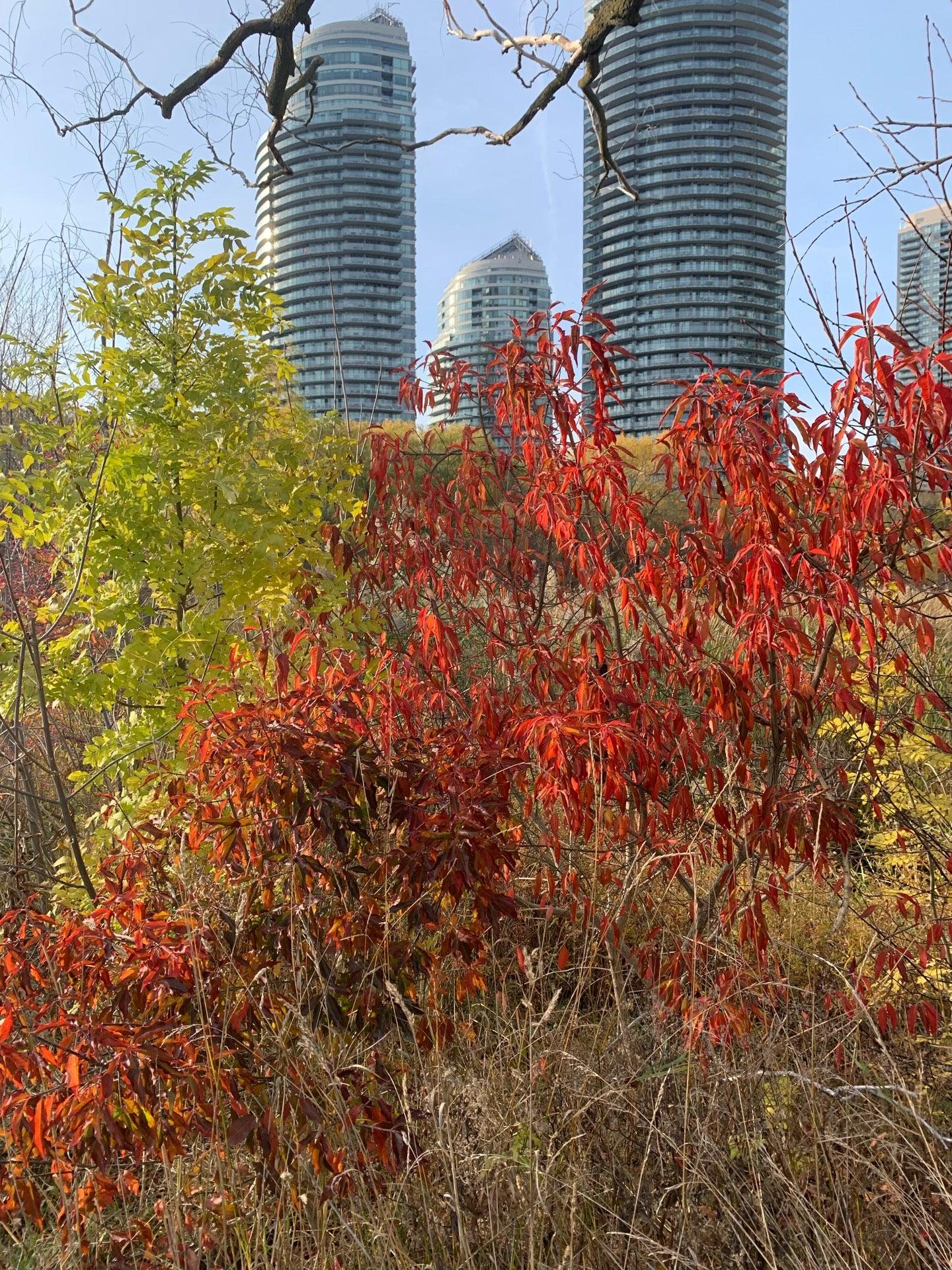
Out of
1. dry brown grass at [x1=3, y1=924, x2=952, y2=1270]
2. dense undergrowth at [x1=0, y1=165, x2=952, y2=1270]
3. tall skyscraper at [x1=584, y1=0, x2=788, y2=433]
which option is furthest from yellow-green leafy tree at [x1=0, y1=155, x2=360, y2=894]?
tall skyscraper at [x1=584, y1=0, x2=788, y2=433]

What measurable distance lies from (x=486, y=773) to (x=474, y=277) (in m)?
29.2

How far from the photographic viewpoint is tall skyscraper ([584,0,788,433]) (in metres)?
14.4

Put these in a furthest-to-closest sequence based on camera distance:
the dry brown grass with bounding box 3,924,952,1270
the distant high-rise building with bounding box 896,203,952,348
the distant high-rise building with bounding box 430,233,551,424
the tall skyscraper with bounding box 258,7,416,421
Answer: the distant high-rise building with bounding box 430,233,551,424 → the tall skyscraper with bounding box 258,7,416,421 → the distant high-rise building with bounding box 896,203,952,348 → the dry brown grass with bounding box 3,924,952,1270

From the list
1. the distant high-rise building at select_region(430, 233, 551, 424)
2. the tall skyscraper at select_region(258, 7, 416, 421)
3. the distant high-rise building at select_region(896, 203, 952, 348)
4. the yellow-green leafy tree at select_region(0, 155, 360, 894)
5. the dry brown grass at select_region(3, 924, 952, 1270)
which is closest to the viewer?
the dry brown grass at select_region(3, 924, 952, 1270)

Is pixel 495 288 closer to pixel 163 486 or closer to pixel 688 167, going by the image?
pixel 688 167

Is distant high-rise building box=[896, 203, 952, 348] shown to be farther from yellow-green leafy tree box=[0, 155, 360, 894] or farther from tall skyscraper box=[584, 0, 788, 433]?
tall skyscraper box=[584, 0, 788, 433]

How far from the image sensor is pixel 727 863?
2.78m

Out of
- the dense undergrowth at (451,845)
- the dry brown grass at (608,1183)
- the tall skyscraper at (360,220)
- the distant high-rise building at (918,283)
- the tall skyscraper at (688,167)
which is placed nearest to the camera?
the dry brown grass at (608,1183)

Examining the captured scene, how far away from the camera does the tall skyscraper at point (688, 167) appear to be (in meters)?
14.4

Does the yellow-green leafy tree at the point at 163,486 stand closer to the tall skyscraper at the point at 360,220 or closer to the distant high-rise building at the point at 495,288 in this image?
the tall skyscraper at the point at 360,220

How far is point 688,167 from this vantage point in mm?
16578

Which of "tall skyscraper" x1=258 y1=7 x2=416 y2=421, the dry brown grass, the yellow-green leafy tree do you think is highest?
"tall skyscraper" x1=258 y1=7 x2=416 y2=421

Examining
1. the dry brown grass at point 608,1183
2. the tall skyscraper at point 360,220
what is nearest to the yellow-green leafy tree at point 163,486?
the dry brown grass at point 608,1183

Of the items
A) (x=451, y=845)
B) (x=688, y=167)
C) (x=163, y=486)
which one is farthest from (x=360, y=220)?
(x=451, y=845)
